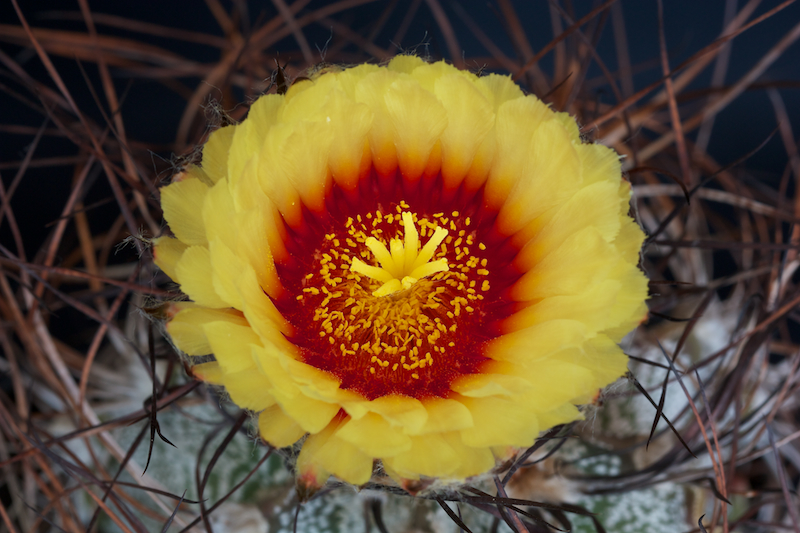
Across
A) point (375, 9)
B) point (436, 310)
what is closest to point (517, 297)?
point (436, 310)

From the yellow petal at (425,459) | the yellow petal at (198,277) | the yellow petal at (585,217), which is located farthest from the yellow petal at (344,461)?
the yellow petal at (585,217)

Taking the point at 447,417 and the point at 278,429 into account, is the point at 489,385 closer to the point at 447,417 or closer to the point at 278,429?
the point at 447,417

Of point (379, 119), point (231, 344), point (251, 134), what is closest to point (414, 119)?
point (379, 119)

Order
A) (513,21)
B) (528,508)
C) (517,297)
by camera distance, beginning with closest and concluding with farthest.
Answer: (517,297) → (528,508) → (513,21)

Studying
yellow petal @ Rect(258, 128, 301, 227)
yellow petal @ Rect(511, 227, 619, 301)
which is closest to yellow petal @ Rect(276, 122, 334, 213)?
yellow petal @ Rect(258, 128, 301, 227)

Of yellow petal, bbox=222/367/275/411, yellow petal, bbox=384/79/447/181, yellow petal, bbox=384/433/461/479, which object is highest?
yellow petal, bbox=384/79/447/181

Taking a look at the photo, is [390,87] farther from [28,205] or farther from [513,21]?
[28,205]

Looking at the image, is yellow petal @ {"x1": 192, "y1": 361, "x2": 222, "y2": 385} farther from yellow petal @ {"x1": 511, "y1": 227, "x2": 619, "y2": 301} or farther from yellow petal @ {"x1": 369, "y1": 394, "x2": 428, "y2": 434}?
yellow petal @ {"x1": 511, "y1": 227, "x2": 619, "y2": 301}
